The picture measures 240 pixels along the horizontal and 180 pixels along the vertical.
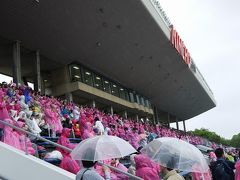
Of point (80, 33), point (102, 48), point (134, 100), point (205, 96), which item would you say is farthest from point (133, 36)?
point (205, 96)

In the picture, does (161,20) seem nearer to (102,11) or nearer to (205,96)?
(102,11)

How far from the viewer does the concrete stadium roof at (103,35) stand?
75.6 ft

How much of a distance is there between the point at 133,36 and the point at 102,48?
2.22m

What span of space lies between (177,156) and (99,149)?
3.19ft

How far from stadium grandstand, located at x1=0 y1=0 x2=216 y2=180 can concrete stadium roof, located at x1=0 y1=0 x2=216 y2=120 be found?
53mm

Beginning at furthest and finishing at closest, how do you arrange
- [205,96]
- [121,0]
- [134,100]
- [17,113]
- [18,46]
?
[205,96], [134,100], [18,46], [121,0], [17,113]

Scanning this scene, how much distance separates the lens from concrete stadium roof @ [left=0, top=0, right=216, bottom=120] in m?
23.0

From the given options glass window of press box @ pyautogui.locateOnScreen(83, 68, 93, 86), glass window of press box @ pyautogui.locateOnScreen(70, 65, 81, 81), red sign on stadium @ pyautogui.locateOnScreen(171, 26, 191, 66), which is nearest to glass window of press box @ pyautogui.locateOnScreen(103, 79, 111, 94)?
glass window of press box @ pyautogui.locateOnScreen(83, 68, 93, 86)

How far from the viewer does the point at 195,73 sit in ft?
151

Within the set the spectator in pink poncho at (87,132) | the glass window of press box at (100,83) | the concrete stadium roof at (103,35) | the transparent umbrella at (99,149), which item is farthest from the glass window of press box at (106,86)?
the transparent umbrella at (99,149)

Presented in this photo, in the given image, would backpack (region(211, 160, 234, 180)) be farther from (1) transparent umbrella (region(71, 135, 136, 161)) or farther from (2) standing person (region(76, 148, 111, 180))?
(2) standing person (region(76, 148, 111, 180))

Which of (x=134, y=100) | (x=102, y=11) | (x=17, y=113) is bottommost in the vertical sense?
(x=17, y=113)

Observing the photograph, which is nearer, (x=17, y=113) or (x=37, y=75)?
(x=17, y=113)

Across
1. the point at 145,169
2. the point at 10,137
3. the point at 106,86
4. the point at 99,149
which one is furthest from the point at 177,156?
the point at 106,86
